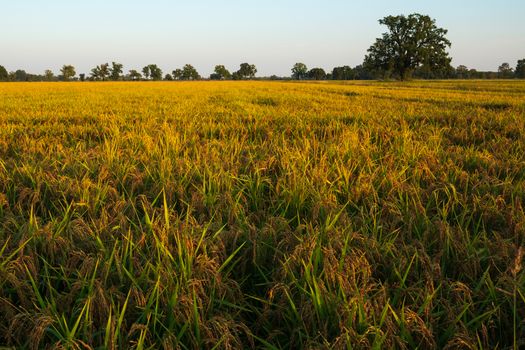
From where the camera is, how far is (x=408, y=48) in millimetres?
59344

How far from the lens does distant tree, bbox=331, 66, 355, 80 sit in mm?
132000

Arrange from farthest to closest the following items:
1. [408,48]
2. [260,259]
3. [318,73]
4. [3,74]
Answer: [318,73]
[3,74]
[408,48]
[260,259]

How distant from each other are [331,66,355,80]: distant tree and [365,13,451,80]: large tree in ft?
230

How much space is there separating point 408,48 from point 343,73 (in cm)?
7929

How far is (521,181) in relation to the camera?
10.2ft

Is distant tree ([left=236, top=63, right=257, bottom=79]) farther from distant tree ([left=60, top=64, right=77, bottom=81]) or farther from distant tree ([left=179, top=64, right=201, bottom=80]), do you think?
distant tree ([left=60, top=64, right=77, bottom=81])

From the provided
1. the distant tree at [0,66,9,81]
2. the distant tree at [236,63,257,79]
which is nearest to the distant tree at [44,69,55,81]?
the distant tree at [0,66,9,81]

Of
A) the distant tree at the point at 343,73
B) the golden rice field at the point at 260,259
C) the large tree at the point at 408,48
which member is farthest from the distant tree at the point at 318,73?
the golden rice field at the point at 260,259

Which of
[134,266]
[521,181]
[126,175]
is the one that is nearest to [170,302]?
[134,266]

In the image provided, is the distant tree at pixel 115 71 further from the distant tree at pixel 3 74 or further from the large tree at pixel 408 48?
the large tree at pixel 408 48

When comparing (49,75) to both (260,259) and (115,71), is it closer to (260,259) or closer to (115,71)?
(115,71)

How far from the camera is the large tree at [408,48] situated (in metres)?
58.8

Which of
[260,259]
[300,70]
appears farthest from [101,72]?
[260,259]

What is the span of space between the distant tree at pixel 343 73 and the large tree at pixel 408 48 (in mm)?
69986
